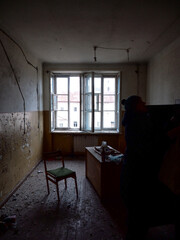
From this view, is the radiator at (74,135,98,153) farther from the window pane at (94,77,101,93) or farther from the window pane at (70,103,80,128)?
the window pane at (94,77,101,93)

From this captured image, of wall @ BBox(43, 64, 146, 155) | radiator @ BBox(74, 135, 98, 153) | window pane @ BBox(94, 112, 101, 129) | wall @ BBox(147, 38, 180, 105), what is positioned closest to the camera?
wall @ BBox(147, 38, 180, 105)

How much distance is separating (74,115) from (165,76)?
2941 mm

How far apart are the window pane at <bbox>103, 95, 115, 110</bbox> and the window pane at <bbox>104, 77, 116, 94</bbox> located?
163 mm

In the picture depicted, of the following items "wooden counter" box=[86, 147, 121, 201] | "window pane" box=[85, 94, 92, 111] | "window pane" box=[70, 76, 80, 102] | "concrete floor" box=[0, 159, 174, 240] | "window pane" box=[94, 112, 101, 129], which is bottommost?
"concrete floor" box=[0, 159, 174, 240]

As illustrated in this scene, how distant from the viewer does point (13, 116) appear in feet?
9.93

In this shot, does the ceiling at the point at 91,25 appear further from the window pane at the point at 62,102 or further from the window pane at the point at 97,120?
the window pane at the point at 97,120

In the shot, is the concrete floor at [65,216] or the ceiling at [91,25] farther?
the ceiling at [91,25]

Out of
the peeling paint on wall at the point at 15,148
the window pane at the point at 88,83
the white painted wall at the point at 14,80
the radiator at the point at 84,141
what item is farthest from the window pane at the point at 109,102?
the peeling paint on wall at the point at 15,148

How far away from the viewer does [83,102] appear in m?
5.33

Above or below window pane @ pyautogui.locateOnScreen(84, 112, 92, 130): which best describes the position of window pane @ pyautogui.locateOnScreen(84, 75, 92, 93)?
above

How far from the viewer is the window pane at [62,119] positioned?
549 cm

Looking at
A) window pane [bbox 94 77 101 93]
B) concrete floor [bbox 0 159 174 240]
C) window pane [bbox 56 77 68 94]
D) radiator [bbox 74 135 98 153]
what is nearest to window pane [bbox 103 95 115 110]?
window pane [bbox 94 77 101 93]

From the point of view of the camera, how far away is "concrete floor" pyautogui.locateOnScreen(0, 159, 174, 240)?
203cm

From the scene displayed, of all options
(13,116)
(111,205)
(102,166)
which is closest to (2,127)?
(13,116)
